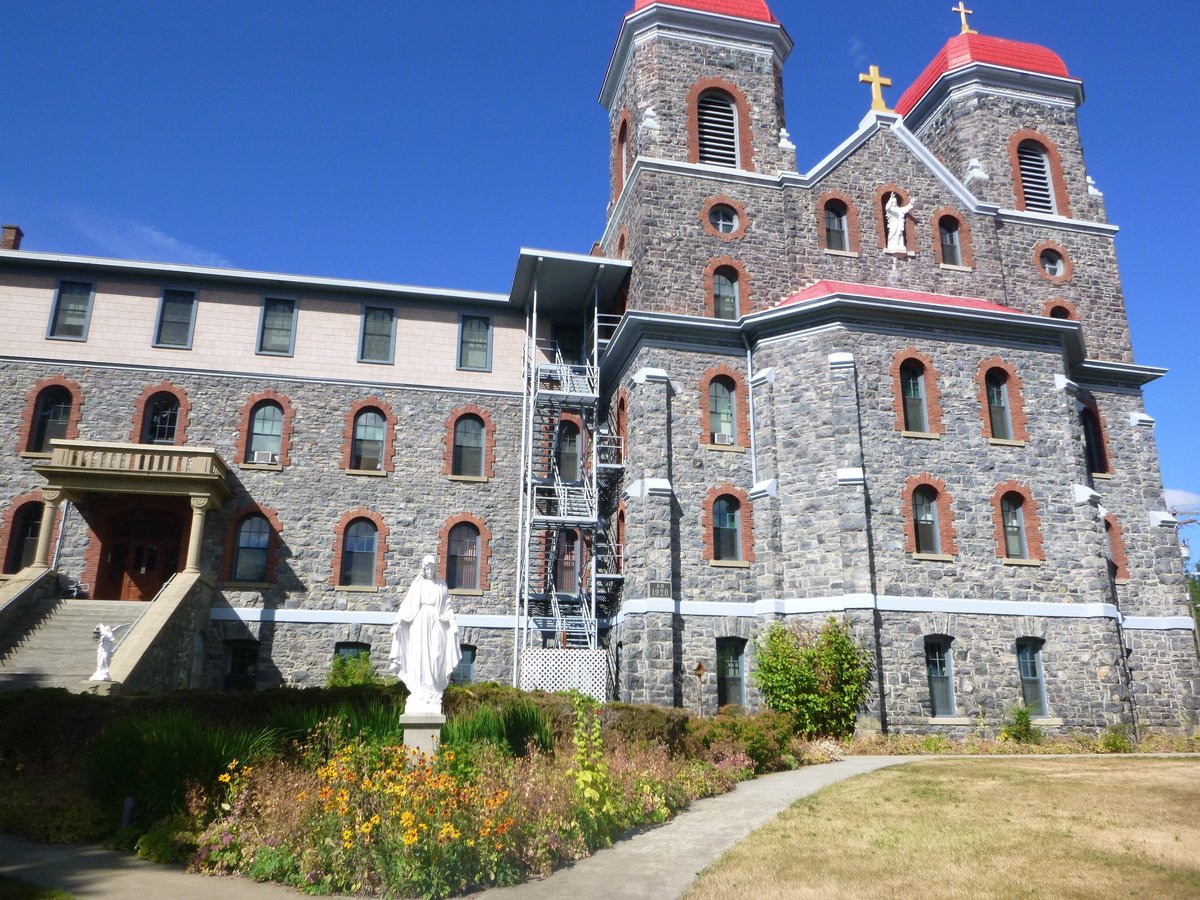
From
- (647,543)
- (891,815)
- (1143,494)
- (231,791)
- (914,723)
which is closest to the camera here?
(231,791)

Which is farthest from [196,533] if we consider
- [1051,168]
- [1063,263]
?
[1051,168]

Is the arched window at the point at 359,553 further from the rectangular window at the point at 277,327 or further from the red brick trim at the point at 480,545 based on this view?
the rectangular window at the point at 277,327

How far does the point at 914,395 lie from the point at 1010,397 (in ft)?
8.73

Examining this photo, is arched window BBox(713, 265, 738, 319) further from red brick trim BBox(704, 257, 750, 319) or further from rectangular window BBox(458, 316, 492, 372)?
rectangular window BBox(458, 316, 492, 372)

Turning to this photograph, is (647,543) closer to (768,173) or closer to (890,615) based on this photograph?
(890,615)

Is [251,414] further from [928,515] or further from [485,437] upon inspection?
[928,515]

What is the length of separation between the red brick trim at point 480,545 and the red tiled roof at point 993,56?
21504 mm

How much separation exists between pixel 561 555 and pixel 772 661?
25.9ft

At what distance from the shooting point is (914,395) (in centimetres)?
2341

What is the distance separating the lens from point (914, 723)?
20.5 meters

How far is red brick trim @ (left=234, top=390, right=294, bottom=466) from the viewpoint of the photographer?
26.4 metres

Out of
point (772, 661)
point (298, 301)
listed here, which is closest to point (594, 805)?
point (772, 661)

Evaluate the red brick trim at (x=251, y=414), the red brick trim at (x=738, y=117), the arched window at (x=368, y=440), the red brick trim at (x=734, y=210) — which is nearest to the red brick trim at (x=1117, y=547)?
the red brick trim at (x=734, y=210)

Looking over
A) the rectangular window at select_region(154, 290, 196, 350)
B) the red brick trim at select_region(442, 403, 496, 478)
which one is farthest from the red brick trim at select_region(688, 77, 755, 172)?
the rectangular window at select_region(154, 290, 196, 350)
